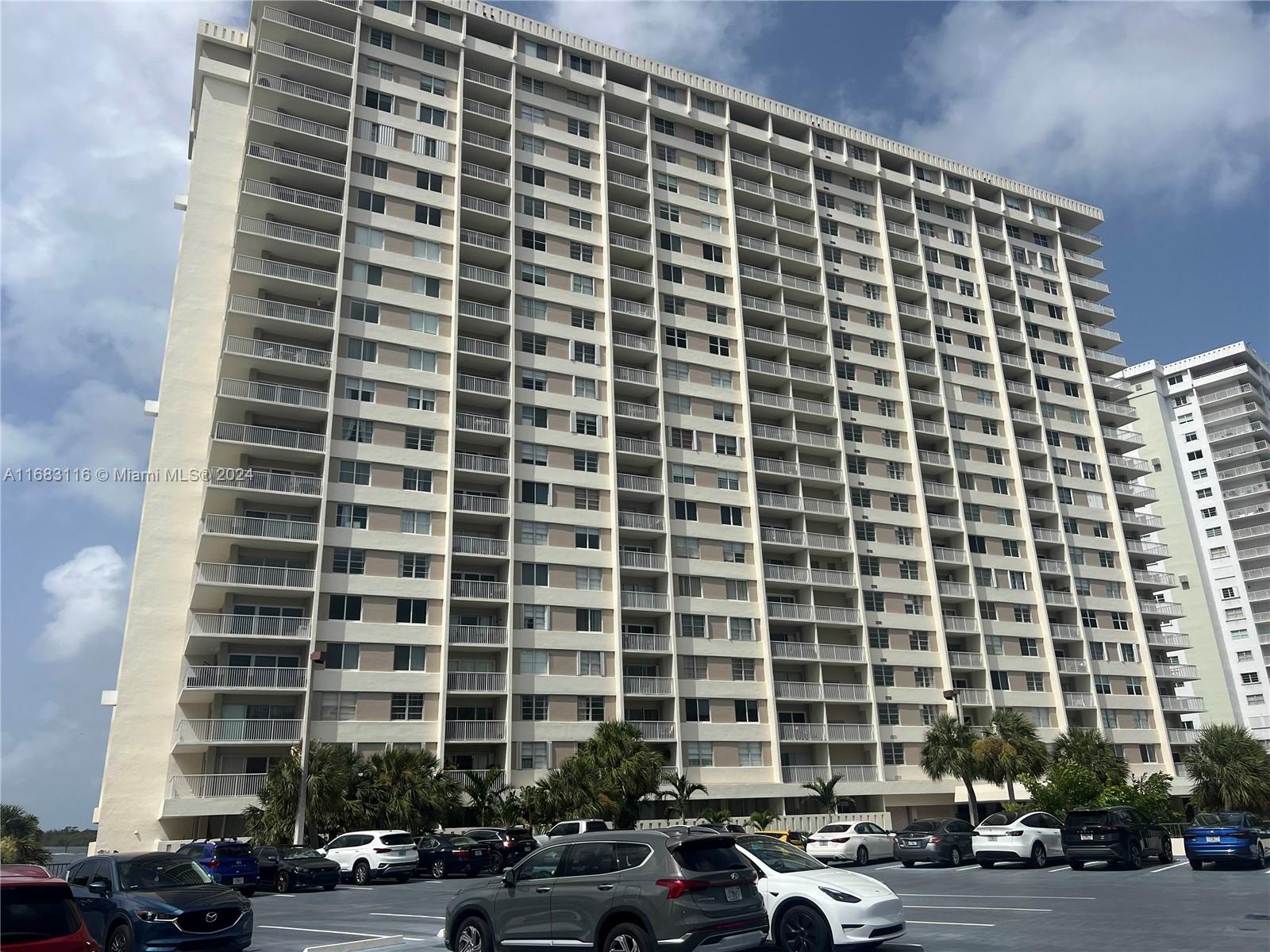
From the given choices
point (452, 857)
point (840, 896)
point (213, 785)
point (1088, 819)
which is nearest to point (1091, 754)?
point (1088, 819)

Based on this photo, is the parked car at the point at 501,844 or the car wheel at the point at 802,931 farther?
the parked car at the point at 501,844

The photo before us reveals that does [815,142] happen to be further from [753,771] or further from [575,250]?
[753,771]

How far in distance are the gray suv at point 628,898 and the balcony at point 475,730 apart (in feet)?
122

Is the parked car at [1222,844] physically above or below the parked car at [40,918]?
below

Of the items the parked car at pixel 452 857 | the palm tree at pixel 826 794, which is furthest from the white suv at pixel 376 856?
the palm tree at pixel 826 794

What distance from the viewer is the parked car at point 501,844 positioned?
116 feet

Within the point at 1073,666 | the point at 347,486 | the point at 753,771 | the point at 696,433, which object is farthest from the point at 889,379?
the point at 347,486

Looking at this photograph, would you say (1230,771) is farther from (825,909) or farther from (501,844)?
(825,909)

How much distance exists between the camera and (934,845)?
32.4 m

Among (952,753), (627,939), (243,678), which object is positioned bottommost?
(627,939)

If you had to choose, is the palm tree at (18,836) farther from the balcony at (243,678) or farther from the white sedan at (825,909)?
the white sedan at (825,909)

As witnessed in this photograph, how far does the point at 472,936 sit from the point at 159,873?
230 inches

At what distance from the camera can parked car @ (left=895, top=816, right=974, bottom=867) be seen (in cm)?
3234

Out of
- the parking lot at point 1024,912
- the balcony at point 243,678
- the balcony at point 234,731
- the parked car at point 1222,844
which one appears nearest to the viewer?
the parking lot at point 1024,912
